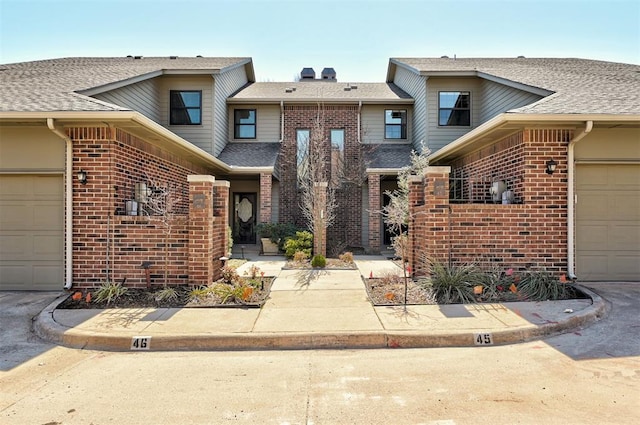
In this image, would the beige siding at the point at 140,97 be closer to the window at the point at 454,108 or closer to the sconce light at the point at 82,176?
the sconce light at the point at 82,176

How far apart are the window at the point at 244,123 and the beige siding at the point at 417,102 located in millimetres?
6833

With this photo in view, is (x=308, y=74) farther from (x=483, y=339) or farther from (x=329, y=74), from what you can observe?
(x=483, y=339)

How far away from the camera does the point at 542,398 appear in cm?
325

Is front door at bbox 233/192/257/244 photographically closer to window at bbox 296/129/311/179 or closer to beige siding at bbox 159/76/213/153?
window at bbox 296/129/311/179

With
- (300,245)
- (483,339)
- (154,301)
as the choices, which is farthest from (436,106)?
(154,301)

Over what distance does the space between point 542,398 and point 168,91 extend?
48.4 feet

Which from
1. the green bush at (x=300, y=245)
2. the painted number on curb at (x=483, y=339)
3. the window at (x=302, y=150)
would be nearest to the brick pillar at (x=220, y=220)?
the green bush at (x=300, y=245)

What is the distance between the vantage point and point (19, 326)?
17.1 ft

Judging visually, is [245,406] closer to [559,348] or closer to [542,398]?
[542,398]

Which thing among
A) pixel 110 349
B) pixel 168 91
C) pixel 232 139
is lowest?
pixel 110 349

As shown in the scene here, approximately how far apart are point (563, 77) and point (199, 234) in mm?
10700

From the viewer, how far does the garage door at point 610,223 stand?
23.3 ft

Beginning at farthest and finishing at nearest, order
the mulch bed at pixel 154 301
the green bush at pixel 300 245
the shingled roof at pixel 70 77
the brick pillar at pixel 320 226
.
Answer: the green bush at pixel 300 245
the brick pillar at pixel 320 226
the shingled roof at pixel 70 77
the mulch bed at pixel 154 301

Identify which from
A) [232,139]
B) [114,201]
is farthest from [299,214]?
[114,201]
